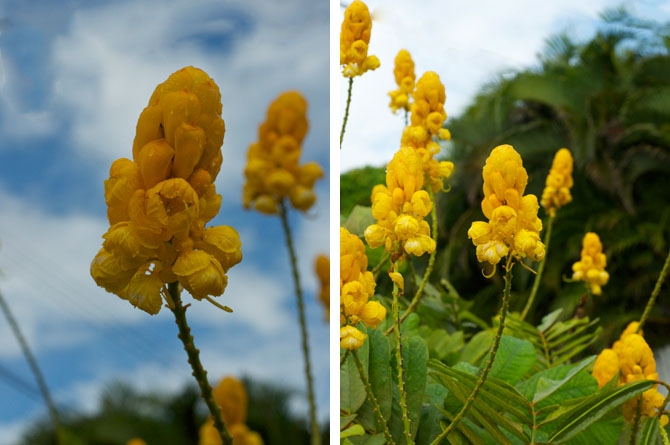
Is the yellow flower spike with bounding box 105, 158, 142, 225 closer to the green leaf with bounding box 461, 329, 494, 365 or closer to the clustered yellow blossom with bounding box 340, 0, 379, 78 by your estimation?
the clustered yellow blossom with bounding box 340, 0, 379, 78

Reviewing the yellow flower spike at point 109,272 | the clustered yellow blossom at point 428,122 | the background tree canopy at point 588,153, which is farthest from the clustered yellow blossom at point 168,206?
the background tree canopy at point 588,153

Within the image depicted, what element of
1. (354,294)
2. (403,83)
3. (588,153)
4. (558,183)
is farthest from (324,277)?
(588,153)

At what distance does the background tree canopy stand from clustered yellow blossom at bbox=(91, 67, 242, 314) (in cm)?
237

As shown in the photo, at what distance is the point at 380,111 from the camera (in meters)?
1.83

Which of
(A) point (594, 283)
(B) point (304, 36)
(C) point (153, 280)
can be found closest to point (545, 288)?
(A) point (594, 283)

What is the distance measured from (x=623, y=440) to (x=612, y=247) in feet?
6.57

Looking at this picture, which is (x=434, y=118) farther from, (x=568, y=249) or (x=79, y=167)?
(x=568, y=249)

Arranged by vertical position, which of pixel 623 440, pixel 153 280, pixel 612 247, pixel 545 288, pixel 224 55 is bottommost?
pixel 545 288

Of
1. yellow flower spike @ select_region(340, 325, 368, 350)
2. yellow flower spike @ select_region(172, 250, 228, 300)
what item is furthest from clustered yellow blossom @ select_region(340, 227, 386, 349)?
yellow flower spike @ select_region(172, 250, 228, 300)

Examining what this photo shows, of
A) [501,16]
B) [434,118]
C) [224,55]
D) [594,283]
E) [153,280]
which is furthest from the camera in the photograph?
[501,16]

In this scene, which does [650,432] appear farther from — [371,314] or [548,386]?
[371,314]

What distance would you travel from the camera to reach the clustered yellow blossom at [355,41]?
119 cm

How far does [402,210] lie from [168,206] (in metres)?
0.39

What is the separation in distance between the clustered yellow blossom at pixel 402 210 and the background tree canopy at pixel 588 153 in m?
2.01
